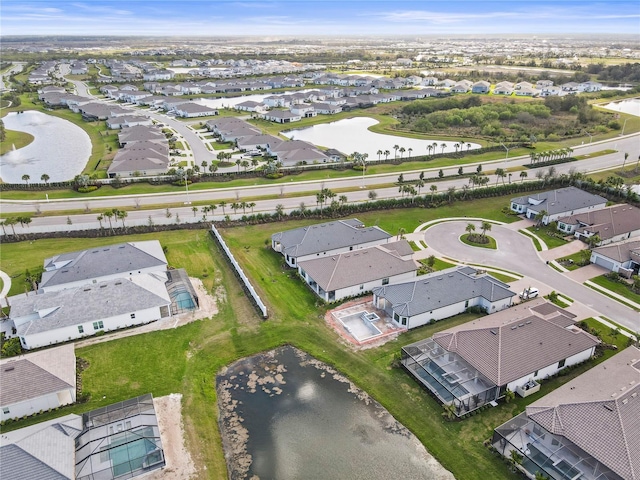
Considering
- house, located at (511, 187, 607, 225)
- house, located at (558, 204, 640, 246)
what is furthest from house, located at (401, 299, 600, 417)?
house, located at (511, 187, 607, 225)

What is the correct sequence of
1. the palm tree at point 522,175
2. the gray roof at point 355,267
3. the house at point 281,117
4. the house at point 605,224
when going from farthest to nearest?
the house at point 281,117
the palm tree at point 522,175
the house at point 605,224
the gray roof at point 355,267

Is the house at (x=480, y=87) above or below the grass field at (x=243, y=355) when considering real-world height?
above

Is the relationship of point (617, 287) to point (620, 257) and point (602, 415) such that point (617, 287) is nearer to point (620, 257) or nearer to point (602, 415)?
point (620, 257)

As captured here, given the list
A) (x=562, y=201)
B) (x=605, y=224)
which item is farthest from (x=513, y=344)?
(x=562, y=201)

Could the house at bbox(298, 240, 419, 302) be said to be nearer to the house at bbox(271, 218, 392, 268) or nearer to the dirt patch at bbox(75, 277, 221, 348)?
the house at bbox(271, 218, 392, 268)

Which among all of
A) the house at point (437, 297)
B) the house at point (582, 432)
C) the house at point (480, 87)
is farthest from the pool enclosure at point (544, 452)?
the house at point (480, 87)

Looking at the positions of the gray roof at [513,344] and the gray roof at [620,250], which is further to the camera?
the gray roof at [620,250]

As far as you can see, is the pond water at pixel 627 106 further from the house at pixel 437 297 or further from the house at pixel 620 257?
the house at pixel 437 297
